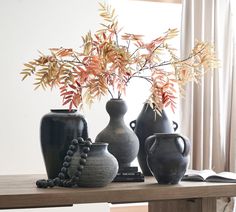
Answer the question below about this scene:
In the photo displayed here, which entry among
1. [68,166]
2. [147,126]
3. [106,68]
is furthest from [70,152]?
[147,126]

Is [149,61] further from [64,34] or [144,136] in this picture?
[64,34]

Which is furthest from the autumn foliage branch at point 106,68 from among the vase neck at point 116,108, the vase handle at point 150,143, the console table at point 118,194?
the console table at point 118,194

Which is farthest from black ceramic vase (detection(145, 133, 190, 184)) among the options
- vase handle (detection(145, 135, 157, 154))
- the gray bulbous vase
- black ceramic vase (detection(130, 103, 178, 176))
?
black ceramic vase (detection(130, 103, 178, 176))

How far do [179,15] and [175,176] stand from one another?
2162mm

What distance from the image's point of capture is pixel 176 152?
5.75 ft

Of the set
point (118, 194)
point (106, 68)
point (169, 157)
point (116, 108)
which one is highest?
point (106, 68)

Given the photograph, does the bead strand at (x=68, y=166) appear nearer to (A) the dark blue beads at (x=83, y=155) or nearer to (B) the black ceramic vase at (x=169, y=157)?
(A) the dark blue beads at (x=83, y=155)

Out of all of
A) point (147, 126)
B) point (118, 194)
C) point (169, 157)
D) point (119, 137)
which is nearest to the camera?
point (118, 194)

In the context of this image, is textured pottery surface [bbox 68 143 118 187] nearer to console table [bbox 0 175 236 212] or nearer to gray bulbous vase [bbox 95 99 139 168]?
console table [bbox 0 175 236 212]

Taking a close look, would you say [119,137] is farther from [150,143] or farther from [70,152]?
[70,152]

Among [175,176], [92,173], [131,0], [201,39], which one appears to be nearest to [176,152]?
[175,176]

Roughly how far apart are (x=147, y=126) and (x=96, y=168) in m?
0.47

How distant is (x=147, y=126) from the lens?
6.72 ft

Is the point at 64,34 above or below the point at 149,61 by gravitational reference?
above
